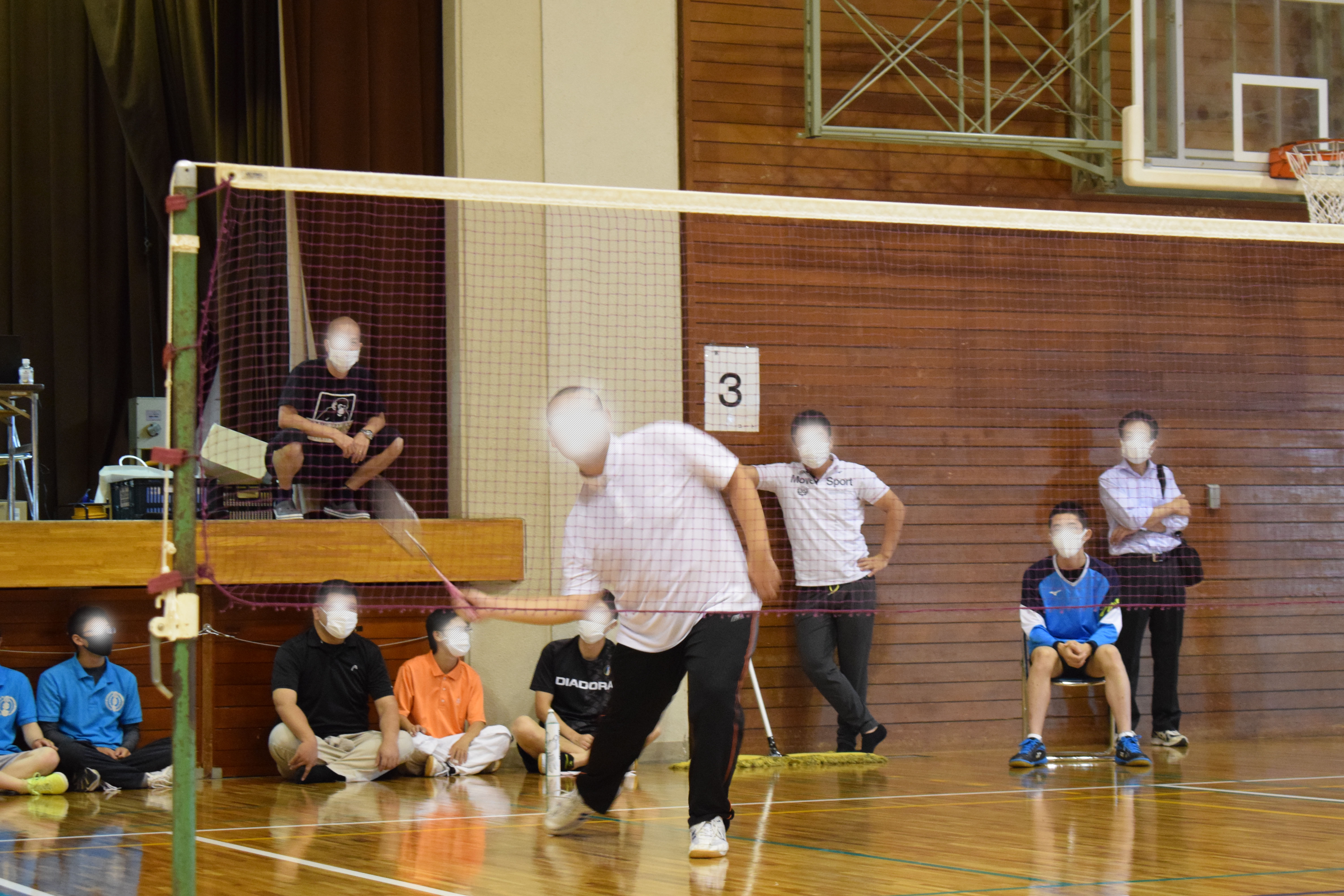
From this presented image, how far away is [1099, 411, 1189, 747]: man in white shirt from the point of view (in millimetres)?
9453

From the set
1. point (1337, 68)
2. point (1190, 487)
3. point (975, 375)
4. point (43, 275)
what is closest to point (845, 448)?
point (975, 375)

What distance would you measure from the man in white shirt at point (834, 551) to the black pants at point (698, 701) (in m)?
3.72

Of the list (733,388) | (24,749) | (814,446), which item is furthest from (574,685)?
(24,749)

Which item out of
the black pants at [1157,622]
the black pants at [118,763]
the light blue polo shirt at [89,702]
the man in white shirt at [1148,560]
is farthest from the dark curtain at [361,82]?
the black pants at [1157,622]

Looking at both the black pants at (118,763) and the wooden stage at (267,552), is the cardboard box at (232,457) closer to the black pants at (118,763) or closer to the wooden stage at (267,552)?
the wooden stage at (267,552)

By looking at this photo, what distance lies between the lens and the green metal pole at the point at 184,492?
13.8 feet

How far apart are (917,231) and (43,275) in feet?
24.5

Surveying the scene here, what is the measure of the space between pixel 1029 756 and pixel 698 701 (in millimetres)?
4079

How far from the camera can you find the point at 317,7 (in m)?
9.95

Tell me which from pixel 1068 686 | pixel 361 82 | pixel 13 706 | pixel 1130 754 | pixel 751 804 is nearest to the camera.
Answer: pixel 751 804

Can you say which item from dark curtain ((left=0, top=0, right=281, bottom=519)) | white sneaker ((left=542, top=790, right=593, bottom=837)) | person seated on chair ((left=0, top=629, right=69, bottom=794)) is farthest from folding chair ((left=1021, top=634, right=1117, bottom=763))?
dark curtain ((left=0, top=0, right=281, bottom=519))

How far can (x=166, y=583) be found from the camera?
4316mm

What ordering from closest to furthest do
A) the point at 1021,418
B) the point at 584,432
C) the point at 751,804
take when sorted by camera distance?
the point at 584,432 < the point at 751,804 < the point at 1021,418

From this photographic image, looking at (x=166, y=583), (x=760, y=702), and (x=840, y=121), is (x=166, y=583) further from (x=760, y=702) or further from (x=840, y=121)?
(x=840, y=121)
